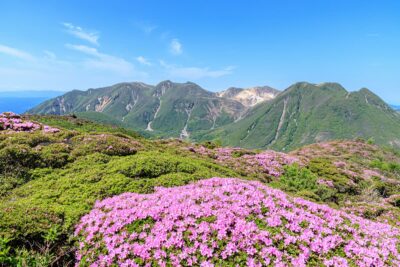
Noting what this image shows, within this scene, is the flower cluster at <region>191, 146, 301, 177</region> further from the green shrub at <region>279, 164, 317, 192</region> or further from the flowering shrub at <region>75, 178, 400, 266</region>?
the flowering shrub at <region>75, 178, 400, 266</region>

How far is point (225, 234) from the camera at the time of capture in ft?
22.4

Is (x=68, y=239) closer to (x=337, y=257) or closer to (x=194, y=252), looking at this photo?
(x=194, y=252)

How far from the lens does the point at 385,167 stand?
44.1m

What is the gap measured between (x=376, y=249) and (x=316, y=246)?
75.2 inches

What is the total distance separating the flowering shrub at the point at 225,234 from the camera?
6.45 metres

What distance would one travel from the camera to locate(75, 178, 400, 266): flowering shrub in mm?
6453

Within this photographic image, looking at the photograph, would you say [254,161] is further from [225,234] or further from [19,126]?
[225,234]

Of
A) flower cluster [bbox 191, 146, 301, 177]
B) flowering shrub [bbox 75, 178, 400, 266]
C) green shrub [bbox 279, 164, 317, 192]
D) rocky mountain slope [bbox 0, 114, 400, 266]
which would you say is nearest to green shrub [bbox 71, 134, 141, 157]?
rocky mountain slope [bbox 0, 114, 400, 266]

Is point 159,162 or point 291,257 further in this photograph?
point 159,162

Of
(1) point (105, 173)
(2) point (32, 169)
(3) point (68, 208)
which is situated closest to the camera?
(3) point (68, 208)

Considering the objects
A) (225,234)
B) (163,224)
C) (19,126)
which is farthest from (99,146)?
(225,234)

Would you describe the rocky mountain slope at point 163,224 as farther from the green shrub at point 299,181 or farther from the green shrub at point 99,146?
the green shrub at point 299,181

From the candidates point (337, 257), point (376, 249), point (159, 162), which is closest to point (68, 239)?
point (159, 162)

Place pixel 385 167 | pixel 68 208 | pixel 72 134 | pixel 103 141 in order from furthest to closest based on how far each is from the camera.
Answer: pixel 385 167
pixel 72 134
pixel 103 141
pixel 68 208
